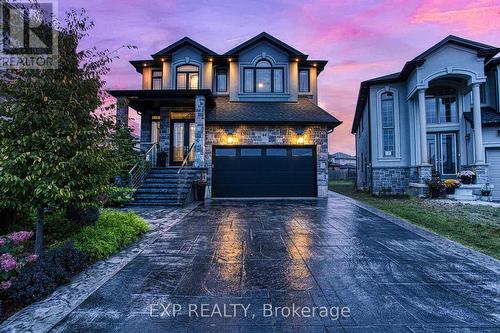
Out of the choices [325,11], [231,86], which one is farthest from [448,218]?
[231,86]

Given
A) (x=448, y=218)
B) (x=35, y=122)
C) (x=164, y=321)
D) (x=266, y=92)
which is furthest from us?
(x=266, y=92)

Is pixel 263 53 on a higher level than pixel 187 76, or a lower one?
higher

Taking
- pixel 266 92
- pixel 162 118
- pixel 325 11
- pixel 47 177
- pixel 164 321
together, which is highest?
pixel 325 11

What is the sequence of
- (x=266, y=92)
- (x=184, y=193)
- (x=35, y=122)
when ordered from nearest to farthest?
1. (x=35, y=122)
2. (x=184, y=193)
3. (x=266, y=92)

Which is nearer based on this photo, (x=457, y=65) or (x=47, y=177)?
(x=47, y=177)

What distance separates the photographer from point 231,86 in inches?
583

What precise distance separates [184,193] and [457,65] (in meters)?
14.4

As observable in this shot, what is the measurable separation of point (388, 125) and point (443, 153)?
10.4 ft

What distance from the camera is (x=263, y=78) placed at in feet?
48.9

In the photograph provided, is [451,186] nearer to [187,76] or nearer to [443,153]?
[443,153]

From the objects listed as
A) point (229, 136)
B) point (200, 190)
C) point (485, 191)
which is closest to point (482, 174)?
point (485, 191)

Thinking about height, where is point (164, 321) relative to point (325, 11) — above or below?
below

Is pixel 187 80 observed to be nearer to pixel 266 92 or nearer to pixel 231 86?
pixel 231 86

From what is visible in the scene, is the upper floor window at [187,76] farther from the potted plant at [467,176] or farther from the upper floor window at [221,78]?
the potted plant at [467,176]
